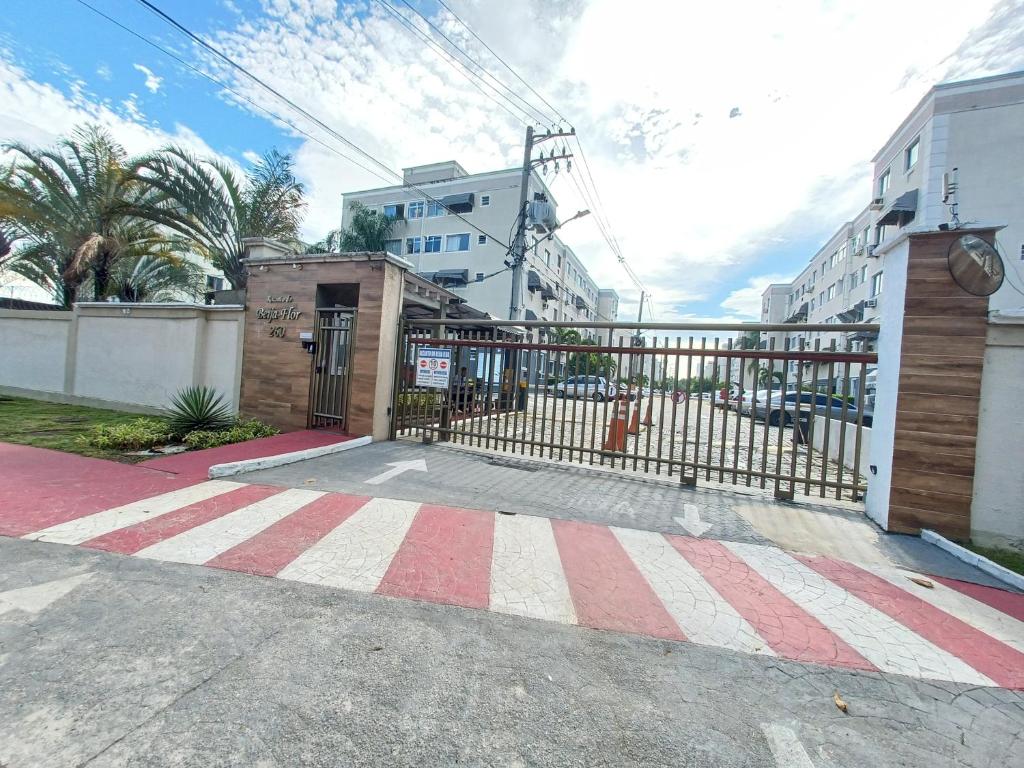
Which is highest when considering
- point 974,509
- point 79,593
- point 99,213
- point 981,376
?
point 99,213

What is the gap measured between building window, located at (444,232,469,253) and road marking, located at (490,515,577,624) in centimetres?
3172

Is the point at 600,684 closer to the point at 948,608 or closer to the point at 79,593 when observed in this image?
the point at 948,608

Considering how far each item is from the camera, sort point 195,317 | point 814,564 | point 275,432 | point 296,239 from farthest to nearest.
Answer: point 296,239, point 195,317, point 275,432, point 814,564

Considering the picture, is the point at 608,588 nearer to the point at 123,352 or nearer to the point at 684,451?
the point at 684,451

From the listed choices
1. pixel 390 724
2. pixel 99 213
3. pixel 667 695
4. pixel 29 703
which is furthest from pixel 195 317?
pixel 667 695

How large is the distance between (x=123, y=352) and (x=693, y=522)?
500 inches

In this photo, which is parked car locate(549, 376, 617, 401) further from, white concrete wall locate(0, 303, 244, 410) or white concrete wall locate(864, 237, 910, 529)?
white concrete wall locate(0, 303, 244, 410)

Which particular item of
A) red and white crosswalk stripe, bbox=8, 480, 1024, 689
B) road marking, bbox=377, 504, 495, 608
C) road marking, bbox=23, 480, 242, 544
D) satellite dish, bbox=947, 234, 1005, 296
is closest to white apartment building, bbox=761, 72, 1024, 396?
satellite dish, bbox=947, 234, 1005, 296

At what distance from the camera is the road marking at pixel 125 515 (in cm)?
352

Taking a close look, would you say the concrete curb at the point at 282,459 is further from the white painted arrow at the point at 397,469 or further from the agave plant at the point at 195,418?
the agave plant at the point at 195,418

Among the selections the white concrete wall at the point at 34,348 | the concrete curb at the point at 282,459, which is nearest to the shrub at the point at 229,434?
the concrete curb at the point at 282,459

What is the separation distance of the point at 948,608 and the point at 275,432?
29.5 feet

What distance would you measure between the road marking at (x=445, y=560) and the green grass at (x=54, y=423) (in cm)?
471

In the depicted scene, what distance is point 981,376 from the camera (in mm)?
4242
